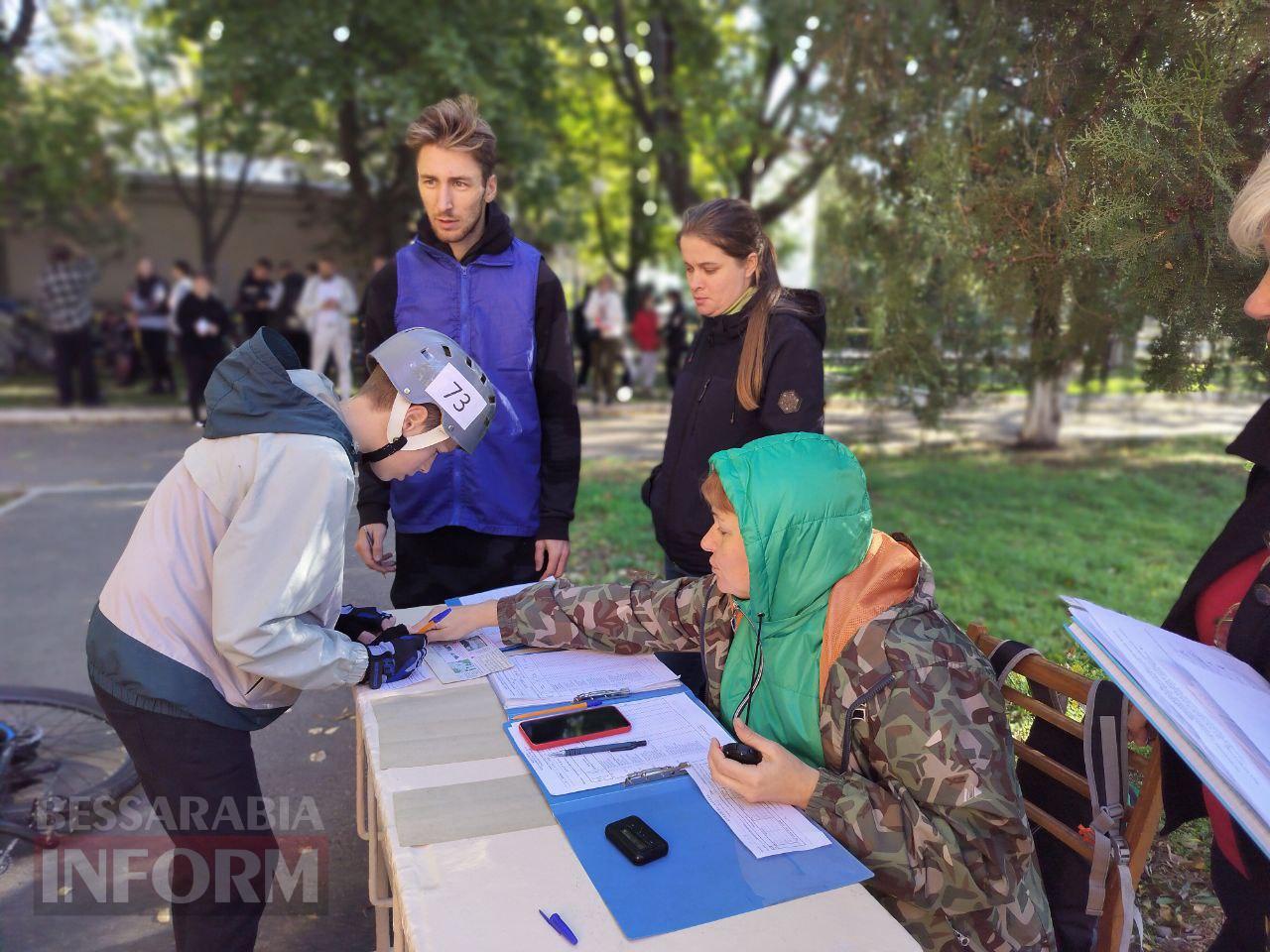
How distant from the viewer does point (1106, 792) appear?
1.87 metres

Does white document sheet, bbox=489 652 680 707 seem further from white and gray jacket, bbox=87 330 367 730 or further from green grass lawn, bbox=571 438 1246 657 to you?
green grass lawn, bbox=571 438 1246 657

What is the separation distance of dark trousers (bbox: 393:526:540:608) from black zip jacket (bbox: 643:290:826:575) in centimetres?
55

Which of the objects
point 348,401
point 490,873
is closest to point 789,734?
point 490,873

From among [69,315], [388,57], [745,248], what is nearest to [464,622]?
[745,248]

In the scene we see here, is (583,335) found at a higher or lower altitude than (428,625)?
higher

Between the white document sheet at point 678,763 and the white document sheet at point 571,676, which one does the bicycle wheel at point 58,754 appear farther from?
the white document sheet at point 678,763

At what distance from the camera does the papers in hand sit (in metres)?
1.28

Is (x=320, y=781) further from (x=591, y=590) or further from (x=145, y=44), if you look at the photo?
(x=145, y=44)

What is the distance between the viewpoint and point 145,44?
17.2m

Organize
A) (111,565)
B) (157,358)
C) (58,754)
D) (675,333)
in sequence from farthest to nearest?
1. (675,333)
2. (157,358)
3. (111,565)
4. (58,754)

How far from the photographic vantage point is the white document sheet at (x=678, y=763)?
5.26 feet

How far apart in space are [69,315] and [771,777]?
12.6 m

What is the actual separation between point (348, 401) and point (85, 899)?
1908 millimetres

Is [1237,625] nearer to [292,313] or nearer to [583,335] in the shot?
[583,335]
